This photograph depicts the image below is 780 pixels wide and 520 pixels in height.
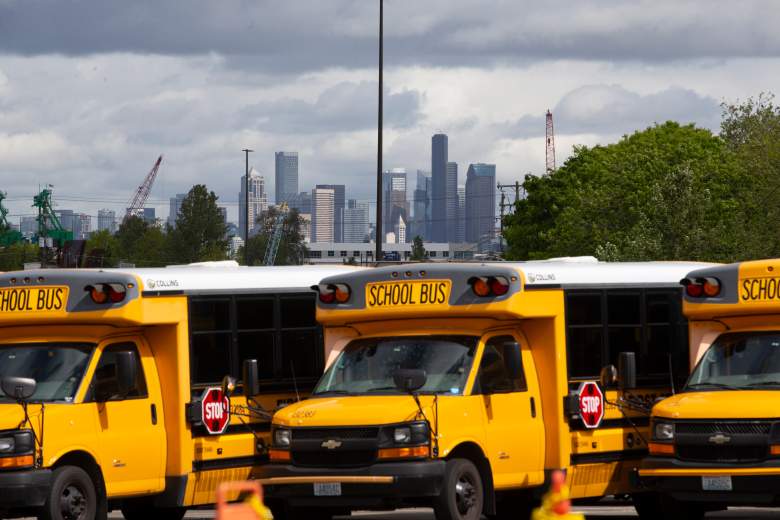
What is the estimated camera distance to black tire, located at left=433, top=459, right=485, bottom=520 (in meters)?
15.7

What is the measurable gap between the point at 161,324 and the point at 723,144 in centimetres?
5976

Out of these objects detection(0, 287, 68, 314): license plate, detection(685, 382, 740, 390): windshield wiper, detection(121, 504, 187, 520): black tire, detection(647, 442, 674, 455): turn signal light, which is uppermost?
detection(0, 287, 68, 314): license plate

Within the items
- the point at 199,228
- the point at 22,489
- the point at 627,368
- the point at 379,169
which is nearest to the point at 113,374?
the point at 22,489

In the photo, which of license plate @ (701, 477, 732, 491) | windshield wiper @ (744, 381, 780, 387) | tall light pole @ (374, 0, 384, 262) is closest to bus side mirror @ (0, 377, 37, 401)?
license plate @ (701, 477, 732, 491)

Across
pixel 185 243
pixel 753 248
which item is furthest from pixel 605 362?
pixel 185 243

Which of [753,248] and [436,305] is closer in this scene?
[436,305]

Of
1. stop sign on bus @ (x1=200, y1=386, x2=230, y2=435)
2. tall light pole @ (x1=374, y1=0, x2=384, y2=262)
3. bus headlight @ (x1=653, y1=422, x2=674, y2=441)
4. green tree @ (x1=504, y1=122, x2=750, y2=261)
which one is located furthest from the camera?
green tree @ (x1=504, y1=122, x2=750, y2=261)

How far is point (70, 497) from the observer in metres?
16.1

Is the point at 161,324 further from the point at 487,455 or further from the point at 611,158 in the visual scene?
the point at 611,158

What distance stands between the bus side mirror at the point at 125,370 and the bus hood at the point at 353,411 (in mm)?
1491

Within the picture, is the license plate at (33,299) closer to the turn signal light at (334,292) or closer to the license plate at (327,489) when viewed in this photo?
the turn signal light at (334,292)

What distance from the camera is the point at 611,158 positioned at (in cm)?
7700

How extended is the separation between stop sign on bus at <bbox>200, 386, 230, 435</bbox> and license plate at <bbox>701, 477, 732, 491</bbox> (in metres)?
4.85

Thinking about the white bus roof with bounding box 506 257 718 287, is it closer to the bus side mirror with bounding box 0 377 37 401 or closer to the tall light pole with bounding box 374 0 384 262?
the bus side mirror with bounding box 0 377 37 401
